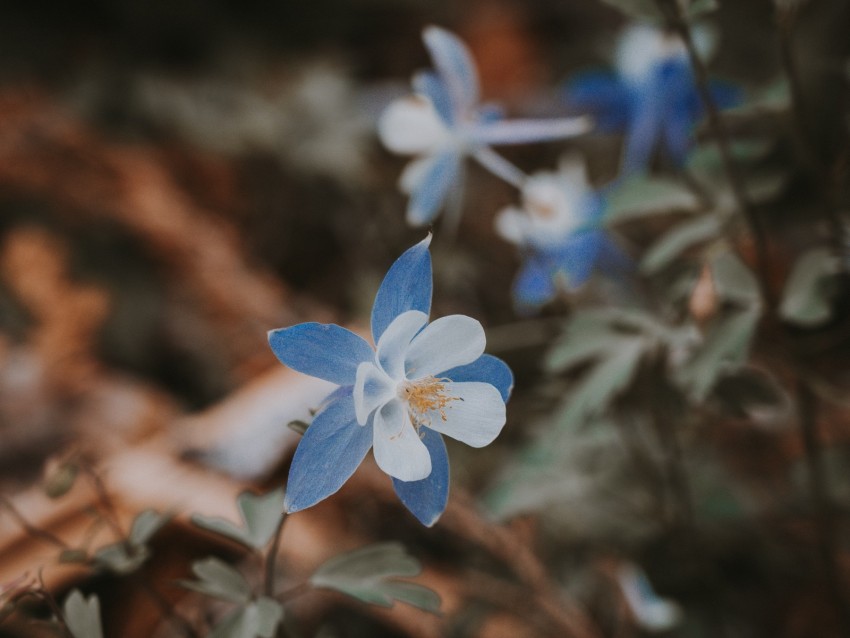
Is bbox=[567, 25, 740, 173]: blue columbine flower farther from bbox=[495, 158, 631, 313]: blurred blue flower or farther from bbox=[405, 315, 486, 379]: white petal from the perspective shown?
bbox=[405, 315, 486, 379]: white petal

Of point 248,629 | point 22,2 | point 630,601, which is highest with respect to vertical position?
point 22,2

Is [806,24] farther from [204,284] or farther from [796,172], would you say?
[204,284]

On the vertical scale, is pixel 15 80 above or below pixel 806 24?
above

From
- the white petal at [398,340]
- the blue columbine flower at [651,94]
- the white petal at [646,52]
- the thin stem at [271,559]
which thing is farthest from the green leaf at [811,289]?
the thin stem at [271,559]

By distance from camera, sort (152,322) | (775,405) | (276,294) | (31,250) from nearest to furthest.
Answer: (775,405) → (31,250) → (276,294) → (152,322)

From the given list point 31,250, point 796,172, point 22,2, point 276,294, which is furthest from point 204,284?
point 796,172

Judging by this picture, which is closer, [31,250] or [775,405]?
[775,405]

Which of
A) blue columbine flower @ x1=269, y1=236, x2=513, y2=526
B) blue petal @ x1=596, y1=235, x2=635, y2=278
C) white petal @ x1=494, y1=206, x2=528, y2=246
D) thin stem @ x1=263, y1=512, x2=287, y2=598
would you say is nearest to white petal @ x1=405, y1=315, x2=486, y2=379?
blue columbine flower @ x1=269, y1=236, x2=513, y2=526
